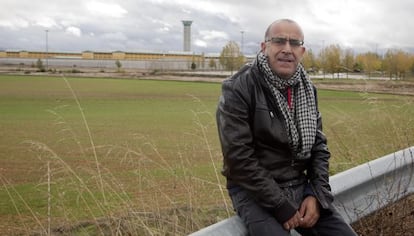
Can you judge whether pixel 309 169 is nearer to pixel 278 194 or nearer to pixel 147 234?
pixel 278 194

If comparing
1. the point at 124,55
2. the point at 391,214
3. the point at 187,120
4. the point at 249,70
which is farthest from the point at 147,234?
the point at 124,55

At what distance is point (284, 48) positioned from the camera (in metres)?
2.86

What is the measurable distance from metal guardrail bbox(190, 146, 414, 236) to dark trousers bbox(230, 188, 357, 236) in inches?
6.6

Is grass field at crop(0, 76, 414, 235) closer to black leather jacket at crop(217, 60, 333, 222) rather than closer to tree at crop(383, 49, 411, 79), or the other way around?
black leather jacket at crop(217, 60, 333, 222)

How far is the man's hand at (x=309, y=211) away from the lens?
2.70 metres

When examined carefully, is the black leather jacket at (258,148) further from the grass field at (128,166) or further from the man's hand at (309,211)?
the grass field at (128,166)

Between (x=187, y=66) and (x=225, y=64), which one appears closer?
(x=225, y=64)

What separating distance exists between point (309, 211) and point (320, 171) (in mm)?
297

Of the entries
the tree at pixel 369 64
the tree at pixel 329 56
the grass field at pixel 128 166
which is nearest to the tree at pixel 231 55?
the tree at pixel 329 56

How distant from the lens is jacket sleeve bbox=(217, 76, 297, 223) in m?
2.53

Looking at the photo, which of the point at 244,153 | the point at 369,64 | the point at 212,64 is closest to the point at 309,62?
the point at 369,64

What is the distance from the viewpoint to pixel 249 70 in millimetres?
2826

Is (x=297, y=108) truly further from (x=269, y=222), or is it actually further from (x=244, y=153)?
(x=269, y=222)

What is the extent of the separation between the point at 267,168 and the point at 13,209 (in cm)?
424
